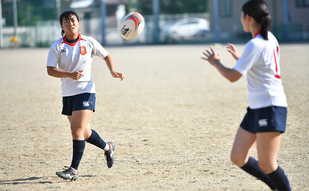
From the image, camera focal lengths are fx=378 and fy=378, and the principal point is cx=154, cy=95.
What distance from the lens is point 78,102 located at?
14.0 feet

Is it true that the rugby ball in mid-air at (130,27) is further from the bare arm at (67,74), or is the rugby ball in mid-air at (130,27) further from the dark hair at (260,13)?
the dark hair at (260,13)

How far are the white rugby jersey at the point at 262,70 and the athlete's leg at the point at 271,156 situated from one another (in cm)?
26

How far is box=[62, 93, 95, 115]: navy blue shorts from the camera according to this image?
4.27 metres

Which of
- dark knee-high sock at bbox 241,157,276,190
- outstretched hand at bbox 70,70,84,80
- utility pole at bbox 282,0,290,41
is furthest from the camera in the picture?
utility pole at bbox 282,0,290,41

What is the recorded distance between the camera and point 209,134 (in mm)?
6238

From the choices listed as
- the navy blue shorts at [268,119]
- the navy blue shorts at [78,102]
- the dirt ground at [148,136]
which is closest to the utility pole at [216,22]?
the dirt ground at [148,136]

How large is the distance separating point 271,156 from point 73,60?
2.42 metres

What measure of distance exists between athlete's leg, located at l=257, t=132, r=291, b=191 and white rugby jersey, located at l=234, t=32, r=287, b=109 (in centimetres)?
26

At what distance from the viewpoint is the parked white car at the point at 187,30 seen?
34.9 m

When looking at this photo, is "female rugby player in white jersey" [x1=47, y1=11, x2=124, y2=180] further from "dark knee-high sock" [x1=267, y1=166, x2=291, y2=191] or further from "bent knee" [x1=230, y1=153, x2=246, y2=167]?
"dark knee-high sock" [x1=267, y1=166, x2=291, y2=191]

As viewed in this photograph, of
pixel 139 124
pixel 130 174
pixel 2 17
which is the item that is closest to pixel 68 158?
pixel 130 174

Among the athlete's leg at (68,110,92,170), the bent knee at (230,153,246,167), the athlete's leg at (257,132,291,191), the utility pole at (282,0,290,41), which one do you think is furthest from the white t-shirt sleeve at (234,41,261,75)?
the utility pole at (282,0,290,41)

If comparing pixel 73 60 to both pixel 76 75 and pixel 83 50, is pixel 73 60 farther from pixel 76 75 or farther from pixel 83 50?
pixel 76 75

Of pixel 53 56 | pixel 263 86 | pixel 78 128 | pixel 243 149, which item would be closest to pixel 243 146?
pixel 243 149
